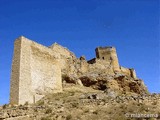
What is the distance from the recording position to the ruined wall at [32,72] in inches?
747

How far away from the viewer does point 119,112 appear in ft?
44.3

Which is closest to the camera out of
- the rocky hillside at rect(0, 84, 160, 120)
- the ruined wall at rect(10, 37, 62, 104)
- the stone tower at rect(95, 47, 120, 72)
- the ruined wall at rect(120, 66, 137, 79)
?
the rocky hillside at rect(0, 84, 160, 120)

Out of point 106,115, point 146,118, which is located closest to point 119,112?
point 106,115

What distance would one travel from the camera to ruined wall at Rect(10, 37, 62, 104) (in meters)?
19.0

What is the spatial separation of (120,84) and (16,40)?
11.8 m

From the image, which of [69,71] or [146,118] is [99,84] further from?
[146,118]

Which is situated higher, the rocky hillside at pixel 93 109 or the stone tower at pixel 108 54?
the stone tower at pixel 108 54

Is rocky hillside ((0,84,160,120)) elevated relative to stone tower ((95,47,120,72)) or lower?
lower

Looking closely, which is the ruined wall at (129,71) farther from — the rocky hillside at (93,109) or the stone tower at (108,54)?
the rocky hillside at (93,109)

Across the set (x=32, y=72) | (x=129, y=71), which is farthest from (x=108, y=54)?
(x=32, y=72)

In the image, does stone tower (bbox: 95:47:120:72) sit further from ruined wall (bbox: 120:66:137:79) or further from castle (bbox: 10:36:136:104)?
castle (bbox: 10:36:136:104)

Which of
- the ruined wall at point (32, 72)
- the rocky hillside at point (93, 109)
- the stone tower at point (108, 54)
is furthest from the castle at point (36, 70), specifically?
the stone tower at point (108, 54)

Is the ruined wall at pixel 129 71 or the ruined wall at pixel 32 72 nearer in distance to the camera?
the ruined wall at pixel 32 72

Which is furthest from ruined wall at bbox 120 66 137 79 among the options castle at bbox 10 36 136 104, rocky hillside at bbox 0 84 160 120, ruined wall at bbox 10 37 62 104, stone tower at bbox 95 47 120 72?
rocky hillside at bbox 0 84 160 120
